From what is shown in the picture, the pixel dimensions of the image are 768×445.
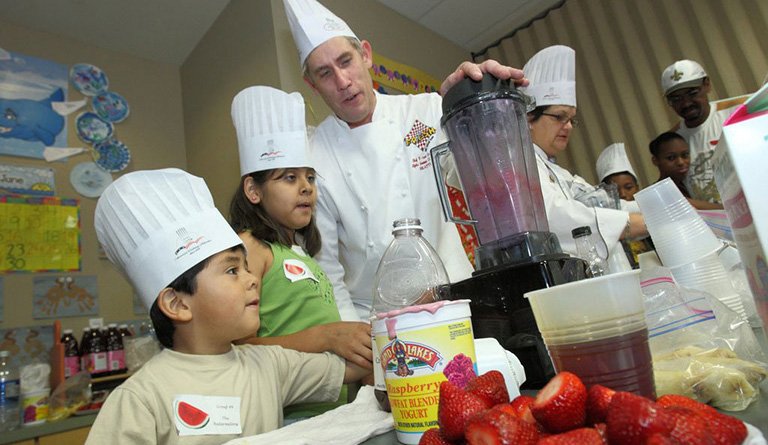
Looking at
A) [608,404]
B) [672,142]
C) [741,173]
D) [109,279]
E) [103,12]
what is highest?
[103,12]

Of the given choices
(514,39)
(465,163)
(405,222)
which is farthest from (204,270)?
(514,39)

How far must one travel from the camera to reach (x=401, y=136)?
1.60m

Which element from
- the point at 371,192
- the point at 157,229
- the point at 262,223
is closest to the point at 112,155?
the point at 262,223

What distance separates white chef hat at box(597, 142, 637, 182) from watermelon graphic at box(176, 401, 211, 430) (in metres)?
2.71

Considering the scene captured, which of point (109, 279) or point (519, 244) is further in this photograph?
point (109, 279)

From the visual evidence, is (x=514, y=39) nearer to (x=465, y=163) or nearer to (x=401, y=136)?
(x=401, y=136)

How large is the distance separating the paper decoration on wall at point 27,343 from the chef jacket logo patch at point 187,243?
66.2 inches

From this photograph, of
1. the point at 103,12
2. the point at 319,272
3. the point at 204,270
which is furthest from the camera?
the point at 103,12

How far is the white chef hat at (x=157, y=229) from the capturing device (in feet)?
3.18

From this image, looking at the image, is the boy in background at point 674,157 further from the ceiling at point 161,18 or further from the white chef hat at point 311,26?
the white chef hat at point 311,26

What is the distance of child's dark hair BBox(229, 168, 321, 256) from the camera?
4.40 feet

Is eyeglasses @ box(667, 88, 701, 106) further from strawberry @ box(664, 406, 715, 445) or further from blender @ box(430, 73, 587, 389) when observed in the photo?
strawberry @ box(664, 406, 715, 445)

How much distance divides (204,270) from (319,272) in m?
0.43

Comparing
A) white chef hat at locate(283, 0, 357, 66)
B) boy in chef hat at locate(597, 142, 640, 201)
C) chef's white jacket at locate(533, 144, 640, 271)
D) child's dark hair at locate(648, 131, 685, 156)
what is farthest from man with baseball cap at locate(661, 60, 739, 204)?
white chef hat at locate(283, 0, 357, 66)
